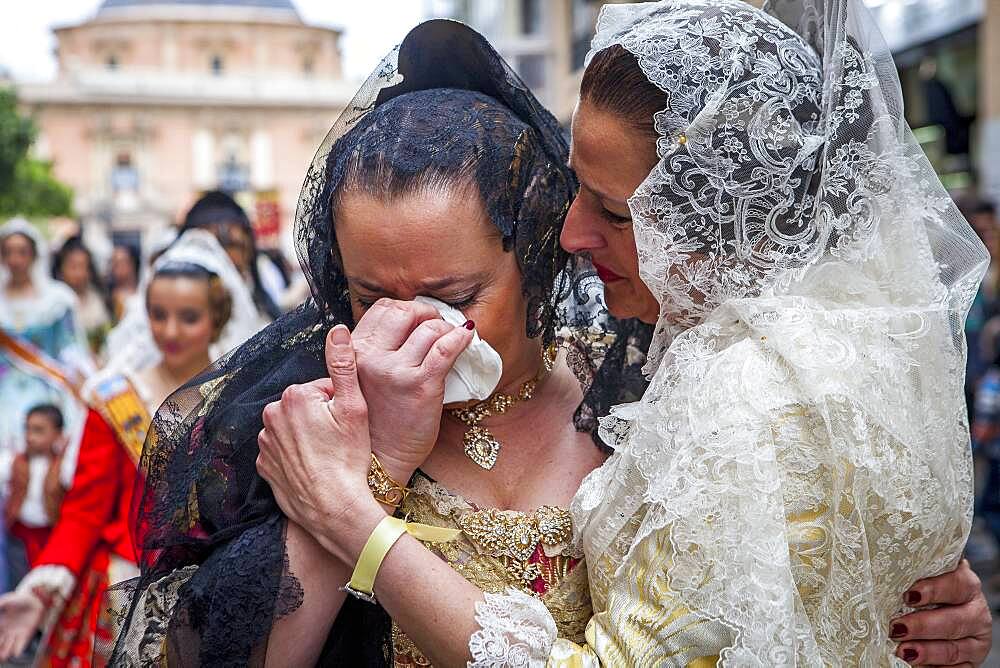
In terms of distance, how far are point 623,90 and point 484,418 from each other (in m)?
0.69

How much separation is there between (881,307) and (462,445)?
81 centimetres

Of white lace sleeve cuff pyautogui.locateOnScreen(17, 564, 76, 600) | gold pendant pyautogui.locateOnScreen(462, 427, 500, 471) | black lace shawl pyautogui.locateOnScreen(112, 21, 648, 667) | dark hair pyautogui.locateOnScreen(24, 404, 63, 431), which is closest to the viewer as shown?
black lace shawl pyautogui.locateOnScreen(112, 21, 648, 667)

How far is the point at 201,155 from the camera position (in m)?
53.4

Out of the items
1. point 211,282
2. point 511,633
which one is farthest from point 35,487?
point 511,633

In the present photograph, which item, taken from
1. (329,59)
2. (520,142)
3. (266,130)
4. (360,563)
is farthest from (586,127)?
(329,59)

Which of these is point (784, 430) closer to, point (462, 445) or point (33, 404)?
point (462, 445)

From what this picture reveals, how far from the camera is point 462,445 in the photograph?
2148 mm

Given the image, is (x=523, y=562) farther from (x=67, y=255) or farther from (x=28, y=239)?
(x=67, y=255)

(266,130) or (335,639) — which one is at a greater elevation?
(335,639)

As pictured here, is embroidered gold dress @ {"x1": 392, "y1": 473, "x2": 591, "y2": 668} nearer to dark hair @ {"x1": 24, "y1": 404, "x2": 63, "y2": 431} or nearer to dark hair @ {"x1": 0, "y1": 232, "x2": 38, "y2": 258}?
dark hair @ {"x1": 24, "y1": 404, "x2": 63, "y2": 431}

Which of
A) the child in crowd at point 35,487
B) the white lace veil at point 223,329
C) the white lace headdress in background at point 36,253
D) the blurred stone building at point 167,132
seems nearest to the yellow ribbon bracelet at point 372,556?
the white lace veil at point 223,329

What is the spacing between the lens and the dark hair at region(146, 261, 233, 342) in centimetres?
436

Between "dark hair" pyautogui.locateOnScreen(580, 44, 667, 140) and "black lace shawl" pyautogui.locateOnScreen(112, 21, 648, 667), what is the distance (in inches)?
8.6

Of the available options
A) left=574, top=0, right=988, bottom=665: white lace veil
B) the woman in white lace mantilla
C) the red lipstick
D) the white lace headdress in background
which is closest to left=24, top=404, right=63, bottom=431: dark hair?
the white lace headdress in background
